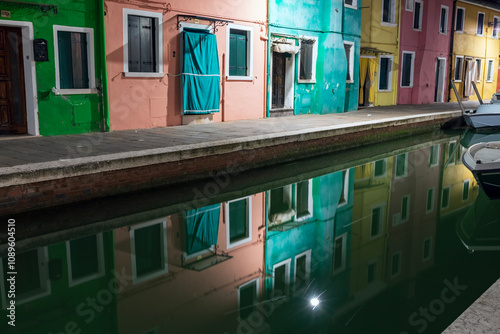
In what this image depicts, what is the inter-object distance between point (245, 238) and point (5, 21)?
6.30 m

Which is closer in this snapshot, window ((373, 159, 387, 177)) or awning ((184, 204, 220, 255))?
awning ((184, 204, 220, 255))

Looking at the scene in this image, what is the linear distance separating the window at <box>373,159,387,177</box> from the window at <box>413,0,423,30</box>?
12910 mm

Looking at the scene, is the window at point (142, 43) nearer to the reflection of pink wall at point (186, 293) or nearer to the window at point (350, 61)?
the reflection of pink wall at point (186, 293)

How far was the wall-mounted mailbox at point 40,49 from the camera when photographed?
372 inches

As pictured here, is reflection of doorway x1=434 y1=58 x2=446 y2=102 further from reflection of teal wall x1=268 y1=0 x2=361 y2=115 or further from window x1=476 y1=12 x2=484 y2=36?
reflection of teal wall x1=268 y1=0 x2=361 y2=115

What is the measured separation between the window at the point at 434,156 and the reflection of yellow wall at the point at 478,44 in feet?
43.4

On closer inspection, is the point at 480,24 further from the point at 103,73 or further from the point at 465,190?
the point at 103,73

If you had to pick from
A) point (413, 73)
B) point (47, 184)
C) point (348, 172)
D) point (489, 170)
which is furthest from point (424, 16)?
point (47, 184)

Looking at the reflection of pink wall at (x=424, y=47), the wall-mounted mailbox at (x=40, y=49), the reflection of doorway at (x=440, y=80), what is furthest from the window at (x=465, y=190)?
the reflection of doorway at (x=440, y=80)

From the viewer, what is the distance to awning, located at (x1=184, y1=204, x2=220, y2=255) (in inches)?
251

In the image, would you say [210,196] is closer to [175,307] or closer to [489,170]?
[175,307]

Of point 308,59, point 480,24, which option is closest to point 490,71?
point 480,24

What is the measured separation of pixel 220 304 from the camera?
15.3ft

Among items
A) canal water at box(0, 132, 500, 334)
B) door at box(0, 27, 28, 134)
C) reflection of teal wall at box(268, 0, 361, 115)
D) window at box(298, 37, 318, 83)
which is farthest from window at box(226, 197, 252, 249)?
window at box(298, 37, 318, 83)
